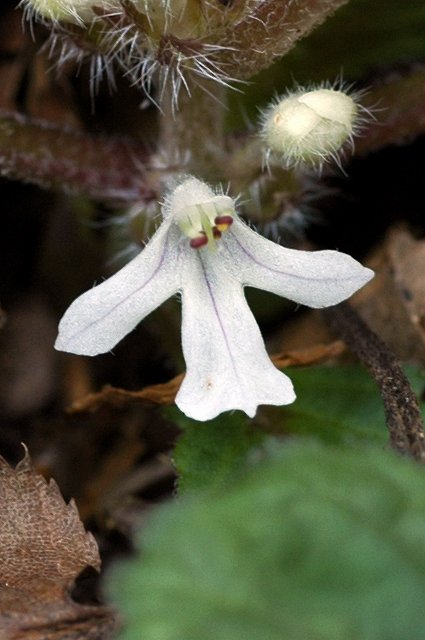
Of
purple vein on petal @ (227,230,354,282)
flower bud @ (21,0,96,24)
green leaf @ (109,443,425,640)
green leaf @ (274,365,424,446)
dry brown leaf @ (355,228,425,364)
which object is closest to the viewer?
green leaf @ (109,443,425,640)

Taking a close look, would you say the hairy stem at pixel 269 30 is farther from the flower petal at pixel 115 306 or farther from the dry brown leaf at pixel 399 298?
the dry brown leaf at pixel 399 298

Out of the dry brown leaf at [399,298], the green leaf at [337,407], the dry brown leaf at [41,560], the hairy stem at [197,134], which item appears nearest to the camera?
the dry brown leaf at [41,560]

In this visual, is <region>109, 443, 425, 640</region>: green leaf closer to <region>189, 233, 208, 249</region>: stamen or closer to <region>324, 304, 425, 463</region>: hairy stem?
<region>324, 304, 425, 463</region>: hairy stem

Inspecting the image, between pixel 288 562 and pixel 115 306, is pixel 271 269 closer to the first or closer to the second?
pixel 115 306

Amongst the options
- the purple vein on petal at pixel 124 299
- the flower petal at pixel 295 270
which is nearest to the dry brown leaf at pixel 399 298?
the flower petal at pixel 295 270

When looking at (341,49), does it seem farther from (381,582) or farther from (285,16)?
(381,582)

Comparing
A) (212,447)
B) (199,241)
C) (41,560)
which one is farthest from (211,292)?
(41,560)

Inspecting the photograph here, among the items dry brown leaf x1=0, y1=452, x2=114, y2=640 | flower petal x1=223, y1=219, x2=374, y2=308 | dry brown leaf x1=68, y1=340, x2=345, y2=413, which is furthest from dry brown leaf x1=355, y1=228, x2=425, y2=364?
dry brown leaf x1=0, y1=452, x2=114, y2=640
